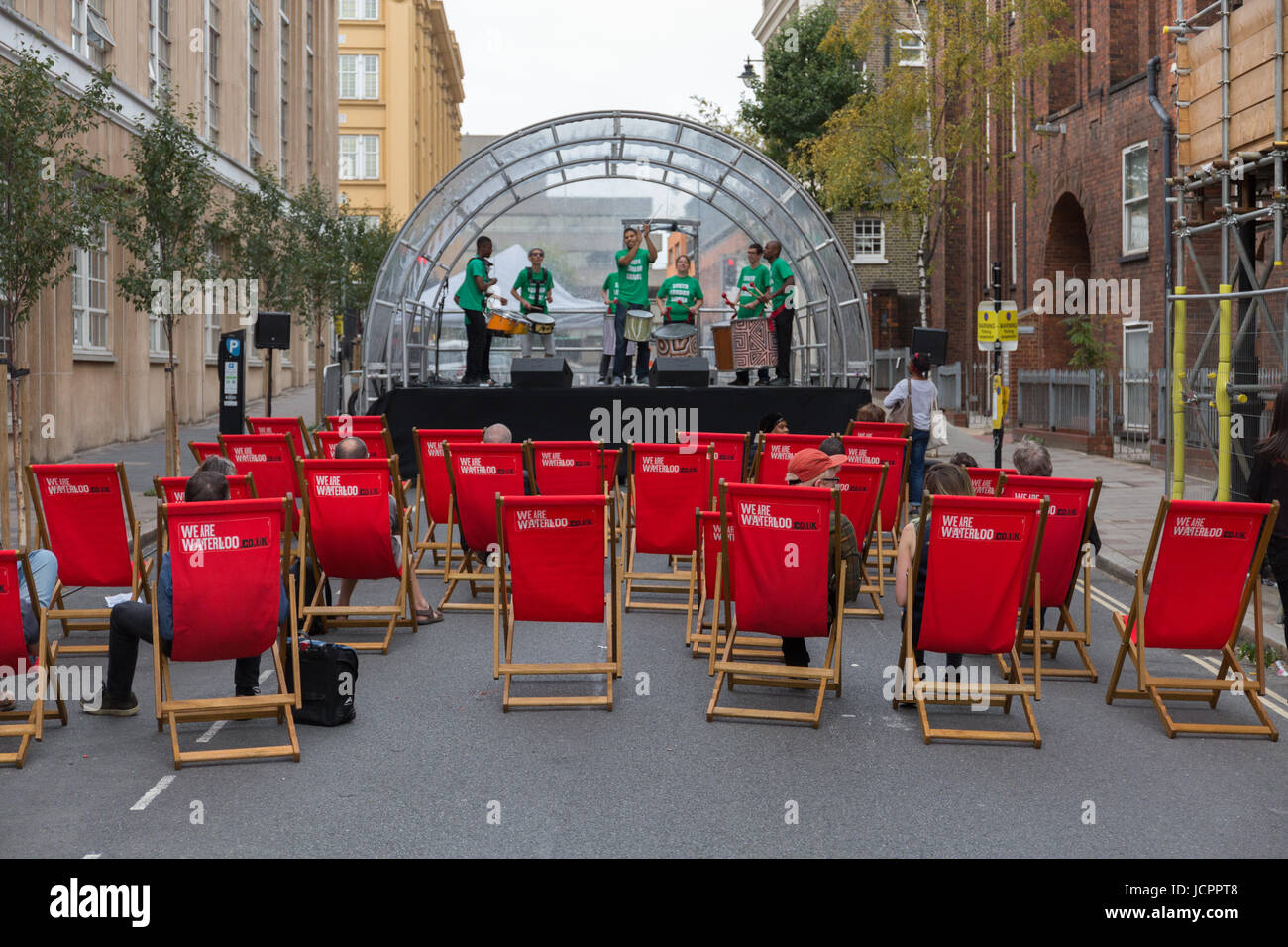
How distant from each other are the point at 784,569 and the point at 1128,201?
19555 millimetres

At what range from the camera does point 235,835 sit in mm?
5352

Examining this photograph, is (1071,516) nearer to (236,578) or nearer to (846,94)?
(236,578)

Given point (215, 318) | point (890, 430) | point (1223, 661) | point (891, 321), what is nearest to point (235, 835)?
point (1223, 661)

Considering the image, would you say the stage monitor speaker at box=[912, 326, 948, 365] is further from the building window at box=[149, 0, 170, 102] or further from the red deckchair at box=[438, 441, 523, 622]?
the building window at box=[149, 0, 170, 102]

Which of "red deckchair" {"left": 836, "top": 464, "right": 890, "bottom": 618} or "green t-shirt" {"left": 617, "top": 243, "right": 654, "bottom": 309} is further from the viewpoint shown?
"green t-shirt" {"left": 617, "top": 243, "right": 654, "bottom": 309}

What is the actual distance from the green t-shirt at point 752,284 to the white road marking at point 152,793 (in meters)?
15.0

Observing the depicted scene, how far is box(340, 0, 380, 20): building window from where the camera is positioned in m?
72.5

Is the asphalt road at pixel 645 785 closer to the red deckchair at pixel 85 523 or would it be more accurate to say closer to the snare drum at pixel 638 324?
the red deckchair at pixel 85 523

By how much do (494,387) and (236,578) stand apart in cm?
1211

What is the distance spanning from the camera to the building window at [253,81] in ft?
126

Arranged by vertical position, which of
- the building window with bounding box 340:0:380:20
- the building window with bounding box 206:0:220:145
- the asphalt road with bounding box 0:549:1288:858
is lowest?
the asphalt road with bounding box 0:549:1288:858

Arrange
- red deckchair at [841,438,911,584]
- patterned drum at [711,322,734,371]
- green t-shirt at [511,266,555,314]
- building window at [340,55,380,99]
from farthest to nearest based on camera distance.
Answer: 1. building window at [340,55,380,99]
2. patterned drum at [711,322,734,371]
3. green t-shirt at [511,266,555,314]
4. red deckchair at [841,438,911,584]

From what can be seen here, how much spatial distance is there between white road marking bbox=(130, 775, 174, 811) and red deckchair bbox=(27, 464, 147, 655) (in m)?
2.78

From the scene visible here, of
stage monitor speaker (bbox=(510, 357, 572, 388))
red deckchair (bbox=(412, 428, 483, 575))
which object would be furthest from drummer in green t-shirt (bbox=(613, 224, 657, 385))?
red deckchair (bbox=(412, 428, 483, 575))
